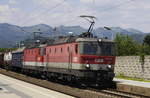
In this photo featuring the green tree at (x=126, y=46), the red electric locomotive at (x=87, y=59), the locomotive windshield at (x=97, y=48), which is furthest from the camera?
the green tree at (x=126, y=46)

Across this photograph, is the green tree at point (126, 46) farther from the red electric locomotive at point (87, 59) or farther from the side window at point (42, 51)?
the red electric locomotive at point (87, 59)

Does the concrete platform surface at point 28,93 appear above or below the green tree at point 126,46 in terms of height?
below

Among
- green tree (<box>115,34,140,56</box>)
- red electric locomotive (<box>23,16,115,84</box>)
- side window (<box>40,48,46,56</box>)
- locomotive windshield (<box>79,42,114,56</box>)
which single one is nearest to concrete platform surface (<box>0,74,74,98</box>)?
red electric locomotive (<box>23,16,115,84</box>)

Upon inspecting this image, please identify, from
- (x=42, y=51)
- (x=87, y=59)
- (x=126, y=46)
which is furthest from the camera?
(x=126, y=46)

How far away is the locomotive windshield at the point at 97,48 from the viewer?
2153cm

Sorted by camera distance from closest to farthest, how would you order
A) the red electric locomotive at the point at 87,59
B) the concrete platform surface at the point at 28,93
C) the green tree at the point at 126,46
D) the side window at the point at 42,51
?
the concrete platform surface at the point at 28,93 → the red electric locomotive at the point at 87,59 → the side window at the point at 42,51 → the green tree at the point at 126,46

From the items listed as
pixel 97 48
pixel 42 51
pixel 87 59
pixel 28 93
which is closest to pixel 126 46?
pixel 42 51

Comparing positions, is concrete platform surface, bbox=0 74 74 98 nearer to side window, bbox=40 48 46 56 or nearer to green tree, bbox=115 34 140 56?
side window, bbox=40 48 46 56

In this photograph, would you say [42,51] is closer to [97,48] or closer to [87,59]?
[97,48]

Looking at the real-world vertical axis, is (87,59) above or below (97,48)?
below

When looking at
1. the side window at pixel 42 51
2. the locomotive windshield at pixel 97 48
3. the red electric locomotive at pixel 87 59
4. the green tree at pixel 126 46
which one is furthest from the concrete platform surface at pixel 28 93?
the green tree at pixel 126 46

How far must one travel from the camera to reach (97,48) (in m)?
22.0

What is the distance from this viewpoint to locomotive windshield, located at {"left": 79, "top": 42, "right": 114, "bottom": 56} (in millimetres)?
21531

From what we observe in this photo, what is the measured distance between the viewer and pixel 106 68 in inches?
855
